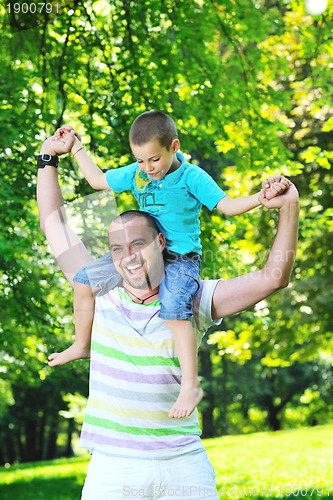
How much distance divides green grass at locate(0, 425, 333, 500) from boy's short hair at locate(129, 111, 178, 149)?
445cm

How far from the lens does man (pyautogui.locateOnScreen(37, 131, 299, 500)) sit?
2.04 meters

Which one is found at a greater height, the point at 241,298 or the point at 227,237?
the point at 241,298

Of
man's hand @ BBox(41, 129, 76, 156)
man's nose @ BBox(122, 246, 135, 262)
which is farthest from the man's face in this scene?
man's hand @ BBox(41, 129, 76, 156)

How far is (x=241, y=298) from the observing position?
202 cm

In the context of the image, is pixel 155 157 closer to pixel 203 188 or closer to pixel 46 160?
pixel 203 188

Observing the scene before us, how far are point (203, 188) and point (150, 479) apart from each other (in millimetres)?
756

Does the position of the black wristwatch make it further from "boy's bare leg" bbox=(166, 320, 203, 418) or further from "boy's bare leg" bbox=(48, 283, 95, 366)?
"boy's bare leg" bbox=(166, 320, 203, 418)

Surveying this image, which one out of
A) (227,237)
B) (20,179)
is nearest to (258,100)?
(227,237)

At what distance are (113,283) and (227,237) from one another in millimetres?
4972

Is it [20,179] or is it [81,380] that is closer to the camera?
[20,179]

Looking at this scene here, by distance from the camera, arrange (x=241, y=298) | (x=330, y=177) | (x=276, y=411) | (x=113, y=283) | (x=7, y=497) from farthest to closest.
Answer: (x=276, y=411)
(x=330, y=177)
(x=7, y=497)
(x=113, y=283)
(x=241, y=298)

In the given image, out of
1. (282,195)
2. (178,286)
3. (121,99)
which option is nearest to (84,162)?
(178,286)

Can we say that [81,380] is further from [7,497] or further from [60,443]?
[60,443]

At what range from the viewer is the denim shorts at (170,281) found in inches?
81.5
